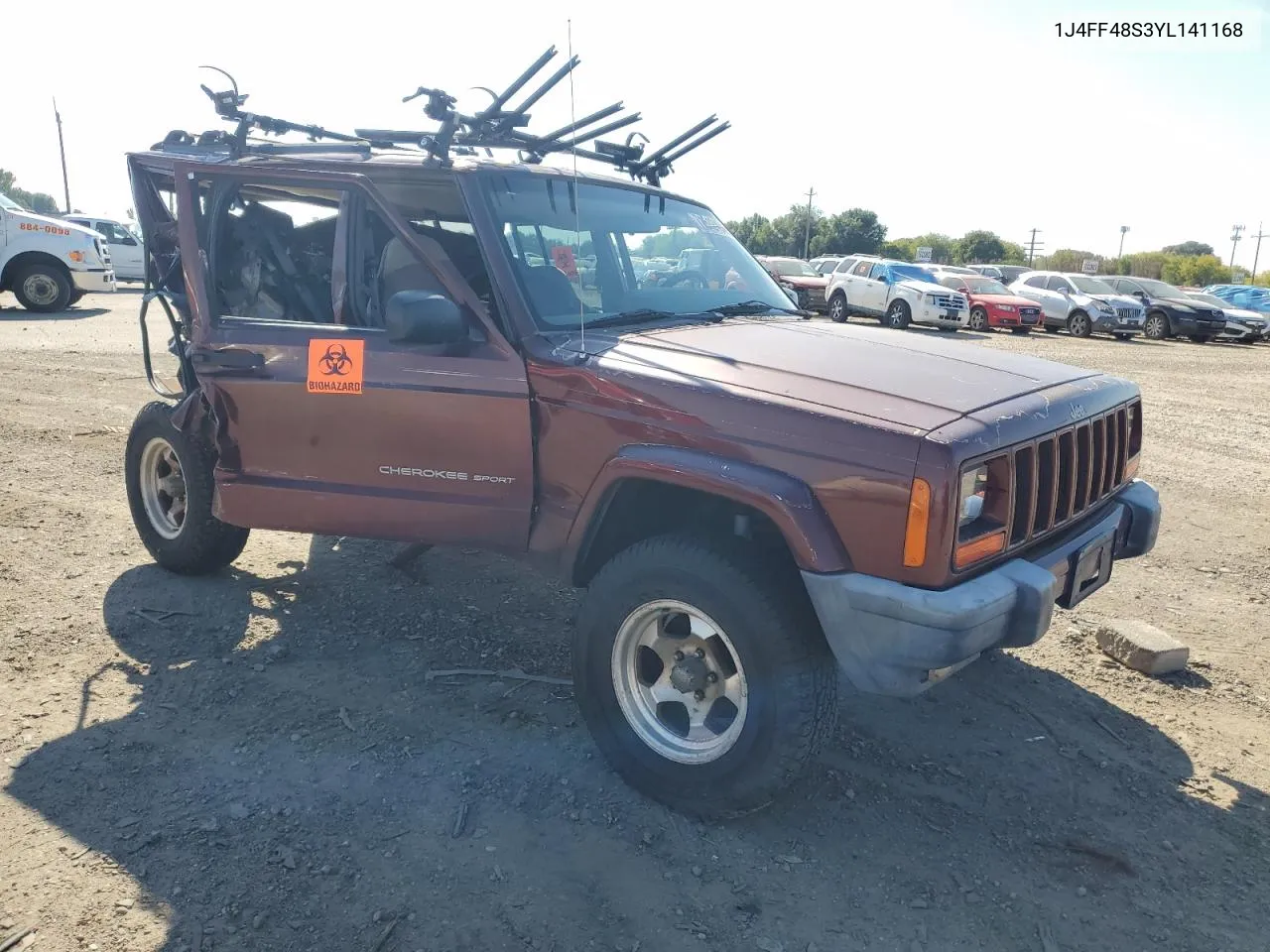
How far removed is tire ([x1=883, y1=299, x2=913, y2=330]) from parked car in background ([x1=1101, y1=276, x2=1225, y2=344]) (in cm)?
688

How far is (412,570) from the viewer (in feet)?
16.1

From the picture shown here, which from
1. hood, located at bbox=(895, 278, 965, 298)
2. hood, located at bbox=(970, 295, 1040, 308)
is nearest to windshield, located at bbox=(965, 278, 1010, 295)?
hood, located at bbox=(970, 295, 1040, 308)

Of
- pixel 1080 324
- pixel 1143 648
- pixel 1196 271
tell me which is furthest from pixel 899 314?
pixel 1196 271

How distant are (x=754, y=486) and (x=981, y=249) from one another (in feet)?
220

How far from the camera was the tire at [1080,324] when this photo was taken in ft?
73.8

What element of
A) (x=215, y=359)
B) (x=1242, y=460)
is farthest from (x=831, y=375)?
(x=1242, y=460)

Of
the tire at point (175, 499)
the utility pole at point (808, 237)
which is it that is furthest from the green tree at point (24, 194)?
the tire at point (175, 499)

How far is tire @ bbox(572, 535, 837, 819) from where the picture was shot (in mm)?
2754

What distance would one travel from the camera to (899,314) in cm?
2050

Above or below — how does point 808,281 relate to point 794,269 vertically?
below

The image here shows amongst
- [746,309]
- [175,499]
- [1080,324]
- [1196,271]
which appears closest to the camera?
[746,309]

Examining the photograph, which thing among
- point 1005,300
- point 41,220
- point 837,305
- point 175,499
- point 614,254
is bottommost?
point 175,499

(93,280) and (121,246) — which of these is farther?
(121,246)

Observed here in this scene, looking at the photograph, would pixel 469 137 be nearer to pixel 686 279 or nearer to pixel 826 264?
pixel 686 279
